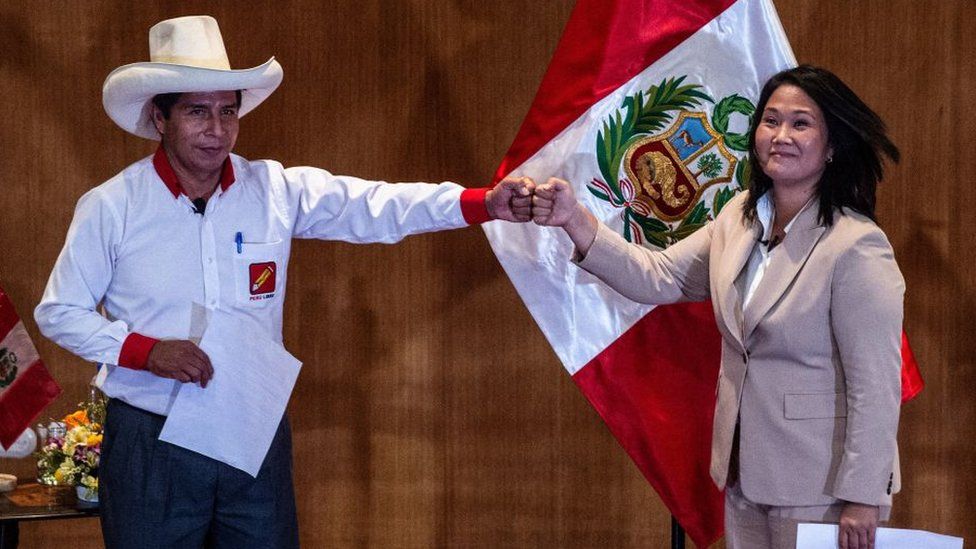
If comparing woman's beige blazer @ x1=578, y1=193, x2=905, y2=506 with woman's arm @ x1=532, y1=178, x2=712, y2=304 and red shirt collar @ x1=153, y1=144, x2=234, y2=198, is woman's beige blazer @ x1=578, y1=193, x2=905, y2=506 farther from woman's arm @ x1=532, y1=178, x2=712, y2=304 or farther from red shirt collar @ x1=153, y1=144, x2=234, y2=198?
red shirt collar @ x1=153, y1=144, x2=234, y2=198

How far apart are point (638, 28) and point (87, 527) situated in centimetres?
249

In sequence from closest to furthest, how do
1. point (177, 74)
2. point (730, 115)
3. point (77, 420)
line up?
point (177, 74) → point (730, 115) → point (77, 420)

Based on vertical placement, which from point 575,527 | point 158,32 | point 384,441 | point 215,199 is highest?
point 158,32

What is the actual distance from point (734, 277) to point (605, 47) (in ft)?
2.61

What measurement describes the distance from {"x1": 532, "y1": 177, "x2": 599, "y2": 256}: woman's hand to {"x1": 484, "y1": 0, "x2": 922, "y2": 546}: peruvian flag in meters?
0.22

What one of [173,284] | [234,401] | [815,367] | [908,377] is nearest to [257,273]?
[173,284]

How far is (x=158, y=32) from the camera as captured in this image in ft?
8.30

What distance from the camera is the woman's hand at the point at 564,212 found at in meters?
2.66

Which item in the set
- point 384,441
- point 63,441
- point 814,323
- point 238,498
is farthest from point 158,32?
point 384,441

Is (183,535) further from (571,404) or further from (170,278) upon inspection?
(571,404)

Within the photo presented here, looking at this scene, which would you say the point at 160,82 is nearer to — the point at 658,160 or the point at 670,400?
the point at 658,160

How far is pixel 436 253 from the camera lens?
3836 mm

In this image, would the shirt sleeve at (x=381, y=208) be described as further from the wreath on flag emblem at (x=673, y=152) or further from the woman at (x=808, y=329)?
the woman at (x=808, y=329)

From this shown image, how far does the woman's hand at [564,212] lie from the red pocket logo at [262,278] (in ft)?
2.07
